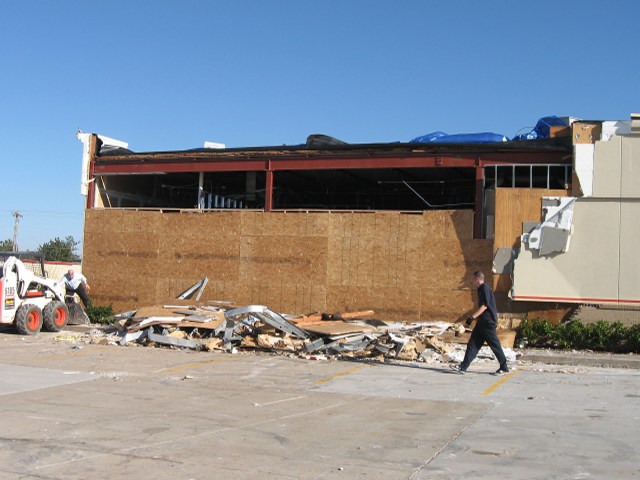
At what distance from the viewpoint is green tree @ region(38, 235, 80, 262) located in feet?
228

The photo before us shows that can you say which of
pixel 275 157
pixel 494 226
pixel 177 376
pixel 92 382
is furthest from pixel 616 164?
pixel 92 382

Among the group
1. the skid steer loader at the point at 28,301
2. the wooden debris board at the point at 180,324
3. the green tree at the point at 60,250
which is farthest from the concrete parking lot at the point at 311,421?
the green tree at the point at 60,250

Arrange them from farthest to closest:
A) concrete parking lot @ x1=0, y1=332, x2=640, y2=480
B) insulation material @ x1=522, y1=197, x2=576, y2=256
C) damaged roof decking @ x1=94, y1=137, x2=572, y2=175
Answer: damaged roof decking @ x1=94, y1=137, x2=572, y2=175 → insulation material @ x1=522, y1=197, x2=576, y2=256 → concrete parking lot @ x1=0, y1=332, x2=640, y2=480

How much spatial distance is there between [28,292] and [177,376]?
799cm

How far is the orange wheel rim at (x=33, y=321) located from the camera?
18003 millimetres

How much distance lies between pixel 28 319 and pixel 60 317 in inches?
47.6

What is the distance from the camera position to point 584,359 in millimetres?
14789

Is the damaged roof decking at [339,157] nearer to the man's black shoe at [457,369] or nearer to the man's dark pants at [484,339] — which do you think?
the man's black shoe at [457,369]

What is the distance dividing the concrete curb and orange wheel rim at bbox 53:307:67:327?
39.4ft

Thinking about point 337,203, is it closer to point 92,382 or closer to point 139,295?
point 139,295

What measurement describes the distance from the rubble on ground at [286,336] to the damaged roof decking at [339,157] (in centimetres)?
513

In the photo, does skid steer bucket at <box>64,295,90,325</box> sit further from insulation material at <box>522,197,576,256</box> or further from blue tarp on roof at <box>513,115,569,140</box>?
blue tarp on roof at <box>513,115,569,140</box>

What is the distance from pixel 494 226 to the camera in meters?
19.0

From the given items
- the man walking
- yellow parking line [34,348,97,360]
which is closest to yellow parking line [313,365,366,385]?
the man walking
